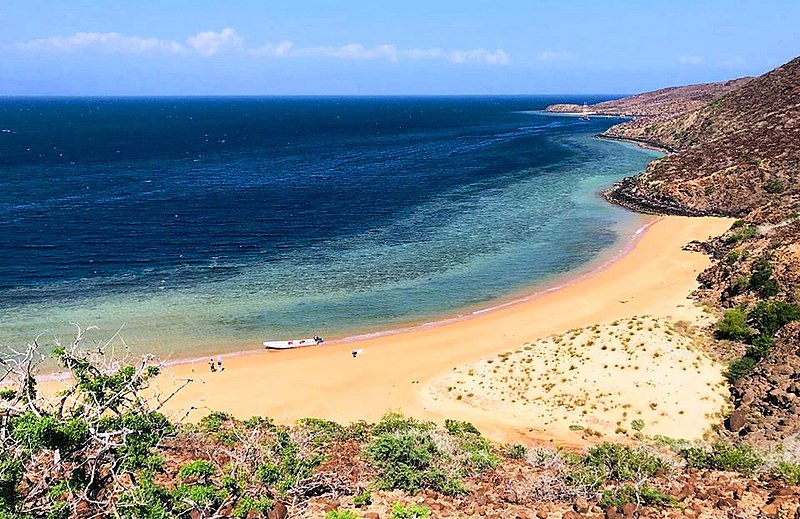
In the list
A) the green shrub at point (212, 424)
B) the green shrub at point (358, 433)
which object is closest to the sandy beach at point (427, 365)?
the green shrub at point (212, 424)

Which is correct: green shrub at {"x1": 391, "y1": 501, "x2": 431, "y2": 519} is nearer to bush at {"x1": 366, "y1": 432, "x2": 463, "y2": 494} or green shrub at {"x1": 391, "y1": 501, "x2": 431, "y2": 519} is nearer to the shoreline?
bush at {"x1": 366, "y1": 432, "x2": 463, "y2": 494}

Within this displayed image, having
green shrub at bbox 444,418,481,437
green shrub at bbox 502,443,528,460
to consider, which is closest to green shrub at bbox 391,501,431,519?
green shrub at bbox 502,443,528,460

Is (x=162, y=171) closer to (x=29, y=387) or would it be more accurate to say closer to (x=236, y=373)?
(x=236, y=373)

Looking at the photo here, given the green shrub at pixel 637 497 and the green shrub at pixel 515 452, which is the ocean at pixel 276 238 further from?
the green shrub at pixel 637 497

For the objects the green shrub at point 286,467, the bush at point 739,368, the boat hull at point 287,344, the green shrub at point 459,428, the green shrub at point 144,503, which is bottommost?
the boat hull at point 287,344

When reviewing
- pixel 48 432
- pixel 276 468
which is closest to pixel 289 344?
pixel 276 468
